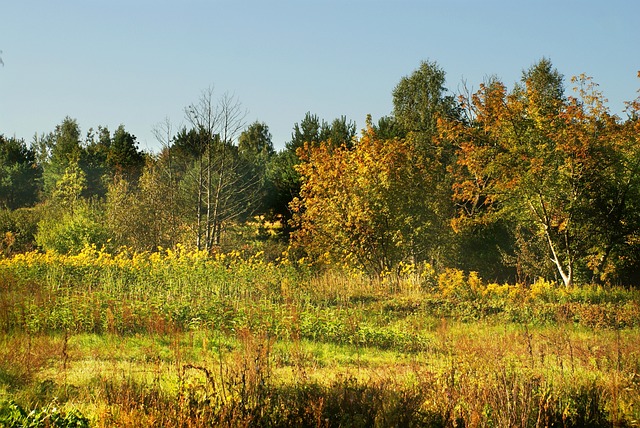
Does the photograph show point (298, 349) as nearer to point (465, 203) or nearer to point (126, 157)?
point (465, 203)

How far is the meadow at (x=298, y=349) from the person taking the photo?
195 inches

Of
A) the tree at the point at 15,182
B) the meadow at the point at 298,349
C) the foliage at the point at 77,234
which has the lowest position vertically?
the meadow at the point at 298,349

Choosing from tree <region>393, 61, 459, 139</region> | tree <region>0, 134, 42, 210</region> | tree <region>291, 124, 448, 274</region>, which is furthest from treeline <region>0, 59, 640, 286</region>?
tree <region>0, 134, 42, 210</region>

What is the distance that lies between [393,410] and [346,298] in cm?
728

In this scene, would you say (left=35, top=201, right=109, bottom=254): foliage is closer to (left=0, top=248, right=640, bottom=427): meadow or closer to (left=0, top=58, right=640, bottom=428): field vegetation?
(left=0, top=58, right=640, bottom=428): field vegetation

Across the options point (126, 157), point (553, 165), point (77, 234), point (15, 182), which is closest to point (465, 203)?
point (553, 165)

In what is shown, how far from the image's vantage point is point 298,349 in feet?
25.4

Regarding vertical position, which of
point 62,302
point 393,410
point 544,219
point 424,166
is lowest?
point 393,410

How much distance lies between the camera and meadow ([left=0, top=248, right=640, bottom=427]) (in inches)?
195

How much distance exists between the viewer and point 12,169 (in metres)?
40.4

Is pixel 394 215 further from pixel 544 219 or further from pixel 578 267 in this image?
pixel 578 267

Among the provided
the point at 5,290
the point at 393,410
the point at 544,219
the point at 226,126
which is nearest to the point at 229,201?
the point at 226,126

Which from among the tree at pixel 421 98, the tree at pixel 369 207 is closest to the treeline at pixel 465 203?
the tree at pixel 369 207

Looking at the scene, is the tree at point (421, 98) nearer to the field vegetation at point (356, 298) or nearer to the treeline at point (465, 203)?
the field vegetation at point (356, 298)
